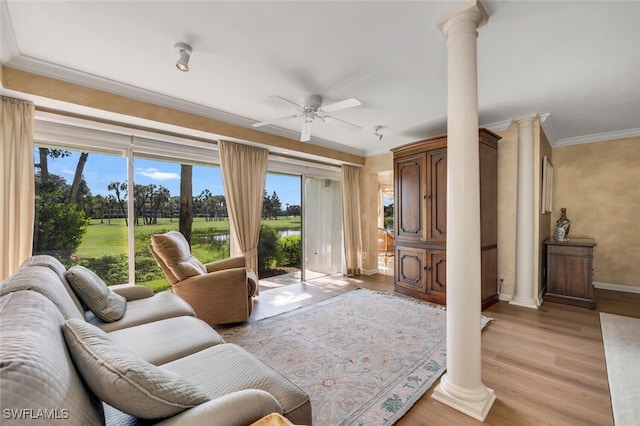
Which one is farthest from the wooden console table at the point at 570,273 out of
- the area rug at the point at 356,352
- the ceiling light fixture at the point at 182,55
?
the ceiling light fixture at the point at 182,55

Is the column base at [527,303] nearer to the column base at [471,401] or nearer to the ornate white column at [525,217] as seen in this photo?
the ornate white column at [525,217]

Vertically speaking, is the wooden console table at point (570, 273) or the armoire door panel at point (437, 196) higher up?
the armoire door panel at point (437, 196)

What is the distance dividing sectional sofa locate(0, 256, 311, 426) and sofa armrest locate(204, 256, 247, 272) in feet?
5.58

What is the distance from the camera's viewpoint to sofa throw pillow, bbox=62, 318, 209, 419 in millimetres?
770

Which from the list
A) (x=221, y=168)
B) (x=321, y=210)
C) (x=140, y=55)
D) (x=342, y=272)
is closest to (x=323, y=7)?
(x=140, y=55)

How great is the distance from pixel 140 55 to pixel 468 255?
2.81 meters

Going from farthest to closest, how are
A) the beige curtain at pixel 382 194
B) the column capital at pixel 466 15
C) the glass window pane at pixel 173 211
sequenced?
the beige curtain at pixel 382 194 < the glass window pane at pixel 173 211 < the column capital at pixel 466 15

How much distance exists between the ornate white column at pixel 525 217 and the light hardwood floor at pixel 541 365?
0.82ft

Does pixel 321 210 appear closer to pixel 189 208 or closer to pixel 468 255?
pixel 189 208

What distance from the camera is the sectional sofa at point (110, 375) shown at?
0.60m

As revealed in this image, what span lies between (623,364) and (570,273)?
5.62 ft

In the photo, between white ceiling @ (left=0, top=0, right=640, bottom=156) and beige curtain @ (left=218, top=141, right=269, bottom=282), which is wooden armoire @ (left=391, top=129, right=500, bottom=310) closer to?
white ceiling @ (left=0, top=0, right=640, bottom=156)

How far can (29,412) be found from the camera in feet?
1.79

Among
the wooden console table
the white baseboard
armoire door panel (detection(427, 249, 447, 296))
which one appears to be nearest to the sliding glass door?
armoire door panel (detection(427, 249, 447, 296))
